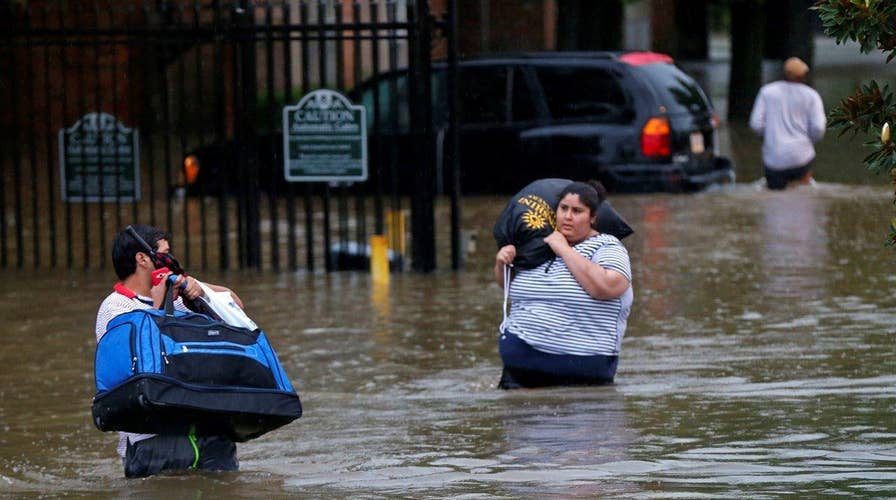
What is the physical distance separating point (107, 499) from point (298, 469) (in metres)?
1.01

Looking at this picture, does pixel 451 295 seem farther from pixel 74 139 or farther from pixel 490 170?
pixel 490 170

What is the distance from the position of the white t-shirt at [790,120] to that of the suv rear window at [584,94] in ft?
4.69

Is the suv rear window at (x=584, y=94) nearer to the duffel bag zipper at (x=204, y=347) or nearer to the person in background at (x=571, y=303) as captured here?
the person in background at (x=571, y=303)

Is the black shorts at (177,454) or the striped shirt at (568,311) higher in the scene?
the striped shirt at (568,311)

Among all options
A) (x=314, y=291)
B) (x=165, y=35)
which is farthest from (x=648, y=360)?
(x=165, y=35)

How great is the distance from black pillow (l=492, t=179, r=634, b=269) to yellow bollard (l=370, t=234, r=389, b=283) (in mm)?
5346

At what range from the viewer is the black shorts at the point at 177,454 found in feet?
22.7

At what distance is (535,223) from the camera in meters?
9.17

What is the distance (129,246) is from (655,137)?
486 inches

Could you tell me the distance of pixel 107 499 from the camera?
7164 millimetres

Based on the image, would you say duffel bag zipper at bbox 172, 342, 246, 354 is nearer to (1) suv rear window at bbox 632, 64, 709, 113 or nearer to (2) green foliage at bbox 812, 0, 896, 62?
(2) green foliage at bbox 812, 0, 896, 62

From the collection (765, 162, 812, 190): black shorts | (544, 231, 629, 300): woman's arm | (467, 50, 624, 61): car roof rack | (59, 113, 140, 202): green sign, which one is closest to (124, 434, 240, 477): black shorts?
(544, 231, 629, 300): woman's arm

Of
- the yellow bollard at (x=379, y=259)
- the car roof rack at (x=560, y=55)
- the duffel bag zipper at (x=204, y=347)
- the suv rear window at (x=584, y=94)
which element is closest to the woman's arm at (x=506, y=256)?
the duffel bag zipper at (x=204, y=347)

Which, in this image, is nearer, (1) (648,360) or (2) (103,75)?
(1) (648,360)
